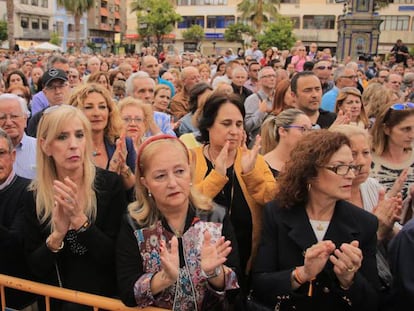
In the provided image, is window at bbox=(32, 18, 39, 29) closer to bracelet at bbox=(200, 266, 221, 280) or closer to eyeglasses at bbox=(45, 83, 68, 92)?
eyeglasses at bbox=(45, 83, 68, 92)

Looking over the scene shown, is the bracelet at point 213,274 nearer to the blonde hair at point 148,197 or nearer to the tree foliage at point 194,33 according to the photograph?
the blonde hair at point 148,197

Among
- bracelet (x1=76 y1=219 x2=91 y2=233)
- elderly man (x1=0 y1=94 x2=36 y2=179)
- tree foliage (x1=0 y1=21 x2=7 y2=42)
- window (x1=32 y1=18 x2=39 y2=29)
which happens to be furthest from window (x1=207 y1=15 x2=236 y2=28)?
bracelet (x1=76 y1=219 x2=91 y2=233)

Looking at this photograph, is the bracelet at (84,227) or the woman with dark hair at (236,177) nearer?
the bracelet at (84,227)

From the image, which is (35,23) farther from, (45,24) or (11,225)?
(11,225)

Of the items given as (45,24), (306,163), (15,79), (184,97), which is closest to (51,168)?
(306,163)

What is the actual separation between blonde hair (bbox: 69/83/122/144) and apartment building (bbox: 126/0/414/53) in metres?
50.7

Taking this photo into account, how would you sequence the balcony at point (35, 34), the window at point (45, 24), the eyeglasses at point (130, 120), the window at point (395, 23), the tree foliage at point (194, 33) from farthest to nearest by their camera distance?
the window at point (45, 24)
the tree foliage at point (194, 33)
the balcony at point (35, 34)
the window at point (395, 23)
the eyeglasses at point (130, 120)

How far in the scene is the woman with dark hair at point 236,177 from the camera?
10.1ft

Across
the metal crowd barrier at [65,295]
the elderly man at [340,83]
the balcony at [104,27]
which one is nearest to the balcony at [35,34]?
the balcony at [104,27]

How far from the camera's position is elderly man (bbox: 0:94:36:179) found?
3.86 meters

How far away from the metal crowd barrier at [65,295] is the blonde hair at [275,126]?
209 centimetres

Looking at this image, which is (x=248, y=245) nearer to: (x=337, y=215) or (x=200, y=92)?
(x=337, y=215)

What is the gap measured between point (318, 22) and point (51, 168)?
202 ft

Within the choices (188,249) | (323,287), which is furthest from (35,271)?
(323,287)
